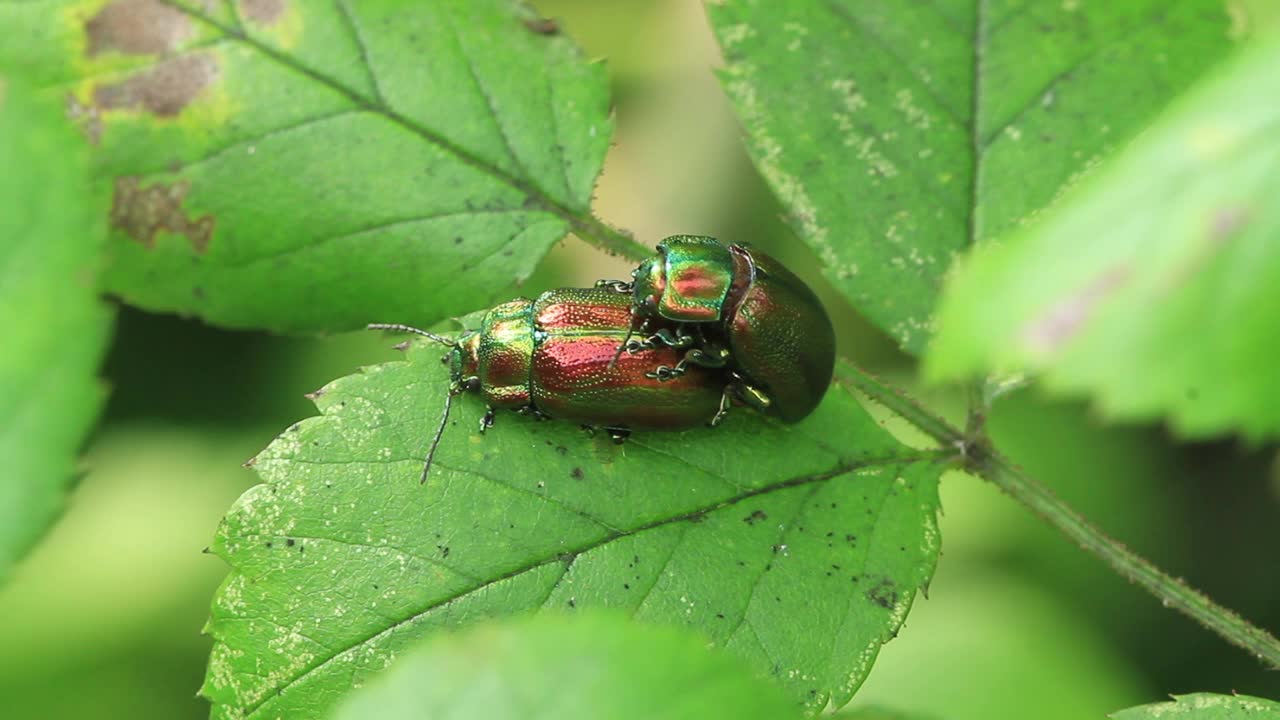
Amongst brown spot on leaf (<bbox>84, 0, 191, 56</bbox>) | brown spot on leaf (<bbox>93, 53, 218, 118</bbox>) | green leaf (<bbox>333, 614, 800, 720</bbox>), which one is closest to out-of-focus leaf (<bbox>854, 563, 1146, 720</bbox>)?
green leaf (<bbox>333, 614, 800, 720</bbox>)

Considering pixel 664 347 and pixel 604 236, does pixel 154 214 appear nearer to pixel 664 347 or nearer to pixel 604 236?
pixel 604 236

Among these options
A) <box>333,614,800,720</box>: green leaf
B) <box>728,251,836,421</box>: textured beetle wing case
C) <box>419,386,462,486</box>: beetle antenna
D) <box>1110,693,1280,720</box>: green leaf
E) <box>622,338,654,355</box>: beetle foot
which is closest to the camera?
<box>333,614,800,720</box>: green leaf

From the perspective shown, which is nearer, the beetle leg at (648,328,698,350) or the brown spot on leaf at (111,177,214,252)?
the brown spot on leaf at (111,177,214,252)

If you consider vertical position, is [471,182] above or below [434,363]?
above

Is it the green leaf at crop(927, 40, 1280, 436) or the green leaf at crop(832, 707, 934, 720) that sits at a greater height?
the green leaf at crop(927, 40, 1280, 436)

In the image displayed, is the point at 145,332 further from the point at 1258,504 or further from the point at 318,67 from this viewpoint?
the point at 1258,504

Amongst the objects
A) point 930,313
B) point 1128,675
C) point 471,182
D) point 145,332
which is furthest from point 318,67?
point 1128,675

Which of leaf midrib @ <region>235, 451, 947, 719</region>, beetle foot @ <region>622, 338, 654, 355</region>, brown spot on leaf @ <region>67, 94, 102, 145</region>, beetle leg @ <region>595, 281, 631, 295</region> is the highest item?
brown spot on leaf @ <region>67, 94, 102, 145</region>

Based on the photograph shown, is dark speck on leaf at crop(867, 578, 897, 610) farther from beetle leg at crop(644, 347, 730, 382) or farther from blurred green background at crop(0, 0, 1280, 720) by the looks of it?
blurred green background at crop(0, 0, 1280, 720)
